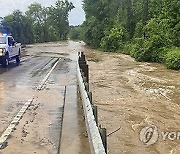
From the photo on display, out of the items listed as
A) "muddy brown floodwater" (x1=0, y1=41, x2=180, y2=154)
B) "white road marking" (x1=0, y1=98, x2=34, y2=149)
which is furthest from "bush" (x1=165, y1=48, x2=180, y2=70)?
"white road marking" (x1=0, y1=98, x2=34, y2=149)

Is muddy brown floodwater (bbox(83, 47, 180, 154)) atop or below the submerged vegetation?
below

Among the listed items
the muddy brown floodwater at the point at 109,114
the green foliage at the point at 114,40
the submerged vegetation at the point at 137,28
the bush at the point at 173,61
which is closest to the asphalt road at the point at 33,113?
the muddy brown floodwater at the point at 109,114

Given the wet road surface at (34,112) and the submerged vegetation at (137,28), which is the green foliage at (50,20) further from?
→ the wet road surface at (34,112)

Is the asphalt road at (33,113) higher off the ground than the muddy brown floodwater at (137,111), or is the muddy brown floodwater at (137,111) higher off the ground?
the asphalt road at (33,113)

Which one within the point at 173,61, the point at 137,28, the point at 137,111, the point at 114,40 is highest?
the point at 137,28

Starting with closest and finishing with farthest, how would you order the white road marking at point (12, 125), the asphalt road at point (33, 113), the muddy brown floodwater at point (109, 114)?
the asphalt road at point (33, 113), the white road marking at point (12, 125), the muddy brown floodwater at point (109, 114)

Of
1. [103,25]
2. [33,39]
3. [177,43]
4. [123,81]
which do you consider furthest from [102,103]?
[33,39]

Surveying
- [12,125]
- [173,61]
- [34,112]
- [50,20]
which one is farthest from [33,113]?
[50,20]

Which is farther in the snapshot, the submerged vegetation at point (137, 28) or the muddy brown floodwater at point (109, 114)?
the submerged vegetation at point (137, 28)

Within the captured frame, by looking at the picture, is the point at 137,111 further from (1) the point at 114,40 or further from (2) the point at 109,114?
(1) the point at 114,40

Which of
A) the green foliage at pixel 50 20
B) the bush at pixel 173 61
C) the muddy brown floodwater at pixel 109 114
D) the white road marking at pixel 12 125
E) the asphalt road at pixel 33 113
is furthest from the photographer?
the green foliage at pixel 50 20

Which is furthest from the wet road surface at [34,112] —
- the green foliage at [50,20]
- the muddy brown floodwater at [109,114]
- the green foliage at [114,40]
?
the green foliage at [50,20]

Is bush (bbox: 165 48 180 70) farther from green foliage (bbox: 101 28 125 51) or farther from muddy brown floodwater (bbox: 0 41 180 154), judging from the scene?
green foliage (bbox: 101 28 125 51)

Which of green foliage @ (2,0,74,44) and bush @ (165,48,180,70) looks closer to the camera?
bush @ (165,48,180,70)
